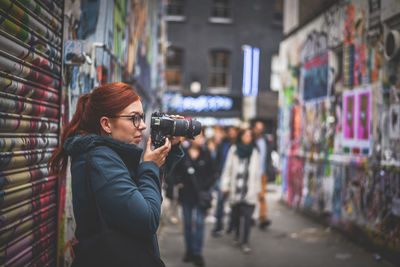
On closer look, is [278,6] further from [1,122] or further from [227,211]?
[1,122]

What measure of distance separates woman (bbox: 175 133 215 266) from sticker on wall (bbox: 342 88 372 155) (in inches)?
108

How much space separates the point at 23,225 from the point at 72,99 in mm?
1507

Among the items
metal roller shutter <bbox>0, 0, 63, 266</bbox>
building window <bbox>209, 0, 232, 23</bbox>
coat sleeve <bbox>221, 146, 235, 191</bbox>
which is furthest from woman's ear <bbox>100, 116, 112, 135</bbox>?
building window <bbox>209, 0, 232, 23</bbox>

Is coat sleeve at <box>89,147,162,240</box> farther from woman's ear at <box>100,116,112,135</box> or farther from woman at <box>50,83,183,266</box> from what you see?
woman's ear at <box>100,116,112,135</box>

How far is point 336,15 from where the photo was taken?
8.16m

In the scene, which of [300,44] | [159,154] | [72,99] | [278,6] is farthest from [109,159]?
[278,6]

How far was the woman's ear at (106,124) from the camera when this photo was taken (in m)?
2.13

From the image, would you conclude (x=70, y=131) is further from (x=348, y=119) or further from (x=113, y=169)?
(x=348, y=119)

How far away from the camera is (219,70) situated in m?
21.3

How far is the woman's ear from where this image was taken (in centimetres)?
213

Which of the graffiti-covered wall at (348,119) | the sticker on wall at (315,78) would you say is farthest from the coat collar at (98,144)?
the sticker on wall at (315,78)

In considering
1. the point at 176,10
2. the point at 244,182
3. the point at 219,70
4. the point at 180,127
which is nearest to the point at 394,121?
the point at 244,182

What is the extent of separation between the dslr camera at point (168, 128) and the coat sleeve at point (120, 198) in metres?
0.37

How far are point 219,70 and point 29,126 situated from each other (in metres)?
18.8
